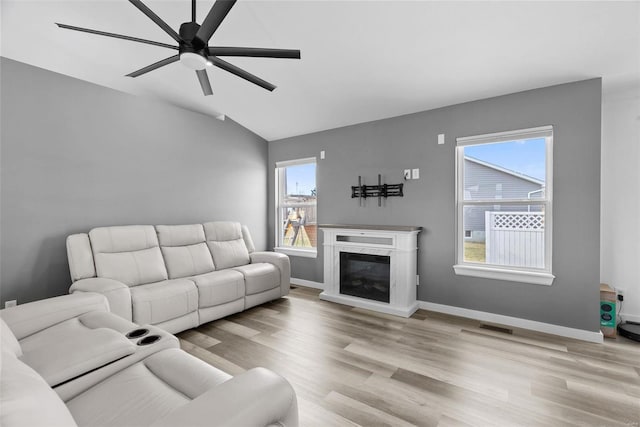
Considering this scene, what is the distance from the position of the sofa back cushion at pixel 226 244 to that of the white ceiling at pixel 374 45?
1.92 m

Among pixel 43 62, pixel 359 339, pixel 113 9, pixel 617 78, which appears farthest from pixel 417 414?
pixel 43 62

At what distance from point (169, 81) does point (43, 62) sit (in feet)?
3.81

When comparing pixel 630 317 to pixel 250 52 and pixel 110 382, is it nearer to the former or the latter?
pixel 250 52

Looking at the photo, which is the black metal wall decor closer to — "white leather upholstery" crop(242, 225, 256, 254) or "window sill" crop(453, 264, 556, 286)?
"window sill" crop(453, 264, 556, 286)

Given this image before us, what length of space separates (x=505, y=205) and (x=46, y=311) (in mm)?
4244

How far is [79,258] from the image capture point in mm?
2873

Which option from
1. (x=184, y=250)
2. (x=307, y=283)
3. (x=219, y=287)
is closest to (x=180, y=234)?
(x=184, y=250)

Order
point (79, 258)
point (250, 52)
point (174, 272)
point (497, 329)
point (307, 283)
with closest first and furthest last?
point (250, 52)
point (79, 258)
point (497, 329)
point (174, 272)
point (307, 283)

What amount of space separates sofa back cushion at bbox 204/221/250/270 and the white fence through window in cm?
323

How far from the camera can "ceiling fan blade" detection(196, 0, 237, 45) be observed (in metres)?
1.64

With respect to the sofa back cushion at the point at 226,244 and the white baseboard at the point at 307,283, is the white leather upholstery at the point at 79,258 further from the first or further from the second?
the white baseboard at the point at 307,283

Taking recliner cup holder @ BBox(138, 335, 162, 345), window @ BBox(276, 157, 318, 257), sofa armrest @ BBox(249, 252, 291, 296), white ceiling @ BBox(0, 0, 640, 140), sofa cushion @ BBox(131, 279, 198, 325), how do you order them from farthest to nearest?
window @ BBox(276, 157, 318, 257)
sofa armrest @ BBox(249, 252, 291, 296)
sofa cushion @ BBox(131, 279, 198, 325)
white ceiling @ BBox(0, 0, 640, 140)
recliner cup holder @ BBox(138, 335, 162, 345)

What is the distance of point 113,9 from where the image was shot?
261 cm

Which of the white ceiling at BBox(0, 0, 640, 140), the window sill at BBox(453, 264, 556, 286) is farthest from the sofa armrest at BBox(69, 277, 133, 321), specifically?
the window sill at BBox(453, 264, 556, 286)
